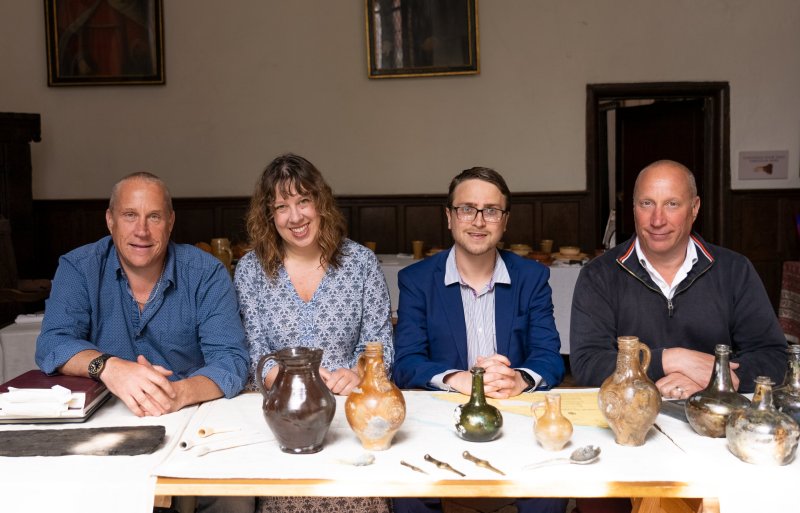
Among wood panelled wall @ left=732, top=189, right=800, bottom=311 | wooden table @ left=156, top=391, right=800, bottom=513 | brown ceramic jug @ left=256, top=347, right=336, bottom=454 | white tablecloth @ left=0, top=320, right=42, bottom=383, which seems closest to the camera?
wooden table @ left=156, top=391, right=800, bottom=513

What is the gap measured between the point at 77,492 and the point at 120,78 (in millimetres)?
6225

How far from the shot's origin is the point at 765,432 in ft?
5.28

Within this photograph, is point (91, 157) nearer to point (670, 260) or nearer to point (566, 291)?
point (566, 291)

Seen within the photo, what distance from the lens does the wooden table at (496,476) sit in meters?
1.57

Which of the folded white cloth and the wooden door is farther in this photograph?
the wooden door

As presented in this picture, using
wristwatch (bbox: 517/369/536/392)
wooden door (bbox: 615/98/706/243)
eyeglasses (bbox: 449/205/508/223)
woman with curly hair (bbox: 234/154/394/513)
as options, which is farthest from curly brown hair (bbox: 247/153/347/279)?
wooden door (bbox: 615/98/706/243)

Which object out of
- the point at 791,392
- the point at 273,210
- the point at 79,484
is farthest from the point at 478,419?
the point at 273,210

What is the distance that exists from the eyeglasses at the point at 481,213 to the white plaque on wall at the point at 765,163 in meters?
5.45

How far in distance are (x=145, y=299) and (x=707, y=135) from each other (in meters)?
6.21

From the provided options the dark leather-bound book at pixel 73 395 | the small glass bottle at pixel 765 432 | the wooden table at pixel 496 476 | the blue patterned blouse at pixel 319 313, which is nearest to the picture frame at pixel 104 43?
the blue patterned blouse at pixel 319 313

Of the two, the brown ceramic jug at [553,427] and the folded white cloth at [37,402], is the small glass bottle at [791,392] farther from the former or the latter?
the folded white cloth at [37,402]

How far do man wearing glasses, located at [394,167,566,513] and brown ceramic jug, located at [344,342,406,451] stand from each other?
0.74m

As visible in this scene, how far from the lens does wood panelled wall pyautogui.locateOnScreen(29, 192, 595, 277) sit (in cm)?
722

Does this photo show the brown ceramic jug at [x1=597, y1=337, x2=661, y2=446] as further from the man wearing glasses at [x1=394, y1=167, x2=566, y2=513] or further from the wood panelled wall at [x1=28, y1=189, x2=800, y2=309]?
the wood panelled wall at [x1=28, y1=189, x2=800, y2=309]
